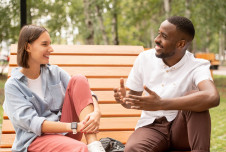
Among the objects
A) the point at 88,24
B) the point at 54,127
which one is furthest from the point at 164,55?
the point at 88,24

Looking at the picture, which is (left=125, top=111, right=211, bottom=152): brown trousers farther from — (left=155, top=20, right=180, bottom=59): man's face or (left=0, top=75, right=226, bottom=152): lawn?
(left=0, top=75, right=226, bottom=152): lawn

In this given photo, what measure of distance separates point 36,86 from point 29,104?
0.26 metres

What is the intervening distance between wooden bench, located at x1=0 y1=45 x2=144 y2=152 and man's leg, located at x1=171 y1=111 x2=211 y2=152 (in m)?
0.98

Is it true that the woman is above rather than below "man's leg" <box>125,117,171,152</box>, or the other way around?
above

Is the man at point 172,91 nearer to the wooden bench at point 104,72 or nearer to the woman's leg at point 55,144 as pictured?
the woman's leg at point 55,144

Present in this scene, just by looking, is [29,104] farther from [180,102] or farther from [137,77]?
[180,102]

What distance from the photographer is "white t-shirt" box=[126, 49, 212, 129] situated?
288 cm

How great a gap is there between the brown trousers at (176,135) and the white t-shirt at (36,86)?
0.87 meters

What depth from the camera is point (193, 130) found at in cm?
253

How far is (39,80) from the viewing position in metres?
3.04

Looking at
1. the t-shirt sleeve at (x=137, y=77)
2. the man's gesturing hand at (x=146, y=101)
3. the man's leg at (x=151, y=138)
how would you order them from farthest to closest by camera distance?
the t-shirt sleeve at (x=137, y=77) < the man's leg at (x=151, y=138) < the man's gesturing hand at (x=146, y=101)

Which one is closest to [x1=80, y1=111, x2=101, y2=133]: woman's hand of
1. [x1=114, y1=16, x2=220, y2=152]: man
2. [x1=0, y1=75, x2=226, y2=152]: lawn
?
[x1=114, y1=16, x2=220, y2=152]: man

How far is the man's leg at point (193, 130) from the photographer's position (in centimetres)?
250

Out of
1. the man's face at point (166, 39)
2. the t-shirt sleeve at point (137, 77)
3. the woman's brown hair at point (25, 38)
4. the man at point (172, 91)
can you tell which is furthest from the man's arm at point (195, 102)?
the woman's brown hair at point (25, 38)
